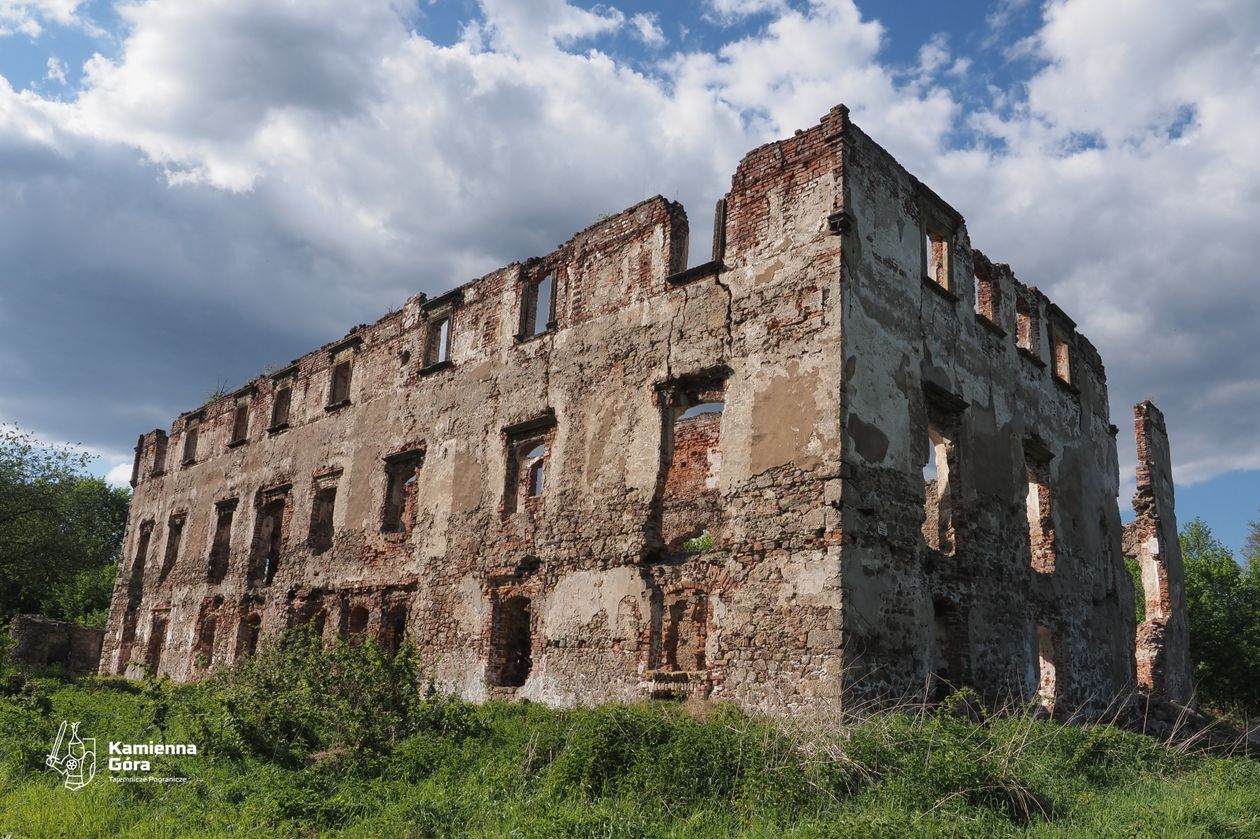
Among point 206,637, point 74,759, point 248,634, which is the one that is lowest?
point 74,759

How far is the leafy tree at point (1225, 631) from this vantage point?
805 inches

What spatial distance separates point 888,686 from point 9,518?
21.7 metres

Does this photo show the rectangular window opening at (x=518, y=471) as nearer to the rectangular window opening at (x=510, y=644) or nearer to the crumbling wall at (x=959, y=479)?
the rectangular window opening at (x=510, y=644)

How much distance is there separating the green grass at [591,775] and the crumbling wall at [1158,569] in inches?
272

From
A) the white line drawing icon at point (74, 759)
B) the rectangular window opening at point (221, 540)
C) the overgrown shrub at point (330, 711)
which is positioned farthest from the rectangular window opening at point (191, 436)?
the overgrown shrub at point (330, 711)

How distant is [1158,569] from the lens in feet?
54.4

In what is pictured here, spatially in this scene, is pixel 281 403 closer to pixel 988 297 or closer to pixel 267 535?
pixel 267 535

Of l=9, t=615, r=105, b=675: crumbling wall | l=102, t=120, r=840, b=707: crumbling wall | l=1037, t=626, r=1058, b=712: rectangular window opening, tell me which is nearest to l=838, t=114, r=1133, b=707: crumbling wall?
l=1037, t=626, r=1058, b=712: rectangular window opening

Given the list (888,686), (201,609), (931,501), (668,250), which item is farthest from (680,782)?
(201,609)

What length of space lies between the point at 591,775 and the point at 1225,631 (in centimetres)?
1903

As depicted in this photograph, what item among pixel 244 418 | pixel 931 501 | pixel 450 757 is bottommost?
pixel 450 757

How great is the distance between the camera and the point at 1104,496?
14922mm

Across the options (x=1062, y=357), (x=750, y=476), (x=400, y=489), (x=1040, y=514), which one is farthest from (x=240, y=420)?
(x=1062, y=357)

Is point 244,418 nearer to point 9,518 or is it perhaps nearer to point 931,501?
point 9,518
